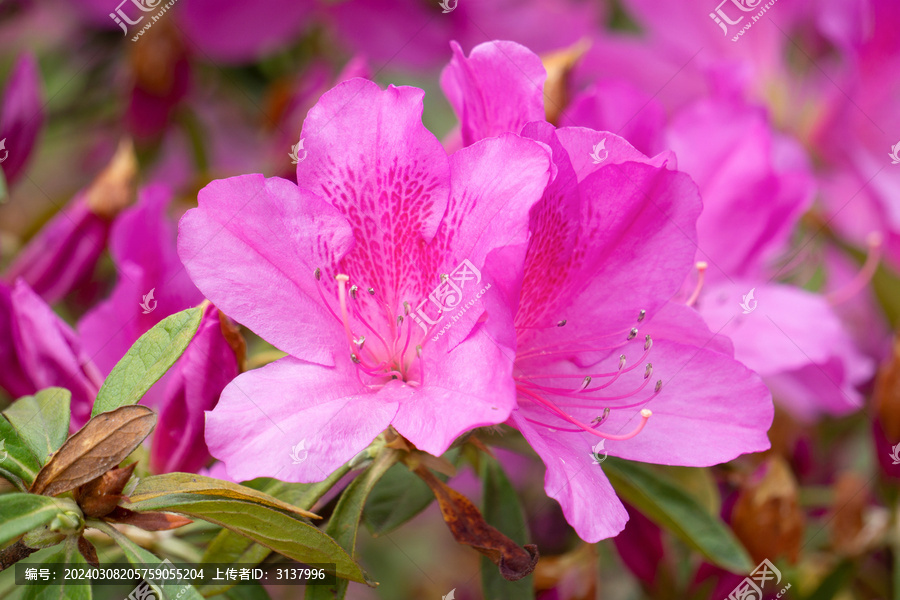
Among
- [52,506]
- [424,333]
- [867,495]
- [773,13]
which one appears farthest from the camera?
[773,13]

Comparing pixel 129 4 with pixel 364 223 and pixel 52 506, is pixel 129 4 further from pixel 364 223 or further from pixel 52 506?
pixel 52 506

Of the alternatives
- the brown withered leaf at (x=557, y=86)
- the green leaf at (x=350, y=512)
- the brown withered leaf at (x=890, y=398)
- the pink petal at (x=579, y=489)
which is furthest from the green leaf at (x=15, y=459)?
the brown withered leaf at (x=890, y=398)

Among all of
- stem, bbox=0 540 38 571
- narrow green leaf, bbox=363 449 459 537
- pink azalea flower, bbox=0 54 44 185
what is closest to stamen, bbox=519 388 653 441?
narrow green leaf, bbox=363 449 459 537

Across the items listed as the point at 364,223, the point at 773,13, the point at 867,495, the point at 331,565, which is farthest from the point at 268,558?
the point at 773,13

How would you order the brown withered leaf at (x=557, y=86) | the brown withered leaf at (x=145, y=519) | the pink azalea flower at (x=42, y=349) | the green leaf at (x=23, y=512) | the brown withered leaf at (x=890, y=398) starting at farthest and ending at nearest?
the brown withered leaf at (x=890, y=398) < the brown withered leaf at (x=557, y=86) < the pink azalea flower at (x=42, y=349) < the brown withered leaf at (x=145, y=519) < the green leaf at (x=23, y=512)

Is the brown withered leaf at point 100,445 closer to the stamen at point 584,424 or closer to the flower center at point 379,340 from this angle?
the flower center at point 379,340

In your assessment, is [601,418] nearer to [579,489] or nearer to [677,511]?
[579,489]

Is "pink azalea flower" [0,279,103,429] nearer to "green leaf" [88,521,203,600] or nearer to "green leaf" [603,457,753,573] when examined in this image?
"green leaf" [88,521,203,600]
